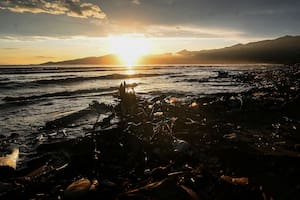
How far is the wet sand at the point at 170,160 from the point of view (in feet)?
16.4

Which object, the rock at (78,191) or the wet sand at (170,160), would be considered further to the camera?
the wet sand at (170,160)

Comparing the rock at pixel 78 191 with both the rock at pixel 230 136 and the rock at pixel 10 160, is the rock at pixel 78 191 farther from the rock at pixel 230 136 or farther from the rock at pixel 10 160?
the rock at pixel 230 136

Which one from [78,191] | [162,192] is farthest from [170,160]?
[78,191]

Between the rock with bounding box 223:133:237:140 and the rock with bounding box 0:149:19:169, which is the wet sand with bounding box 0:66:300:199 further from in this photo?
the rock with bounding box 0:149:19:169

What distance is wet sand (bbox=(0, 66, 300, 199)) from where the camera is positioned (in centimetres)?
501

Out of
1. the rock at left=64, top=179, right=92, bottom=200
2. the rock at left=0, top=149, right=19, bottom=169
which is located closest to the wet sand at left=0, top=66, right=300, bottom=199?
the rock at left=64, top=179, right=92, bottom=200

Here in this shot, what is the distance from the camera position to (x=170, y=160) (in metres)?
7.11

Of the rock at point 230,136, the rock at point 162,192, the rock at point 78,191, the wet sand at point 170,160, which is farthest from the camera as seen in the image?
the rock at point 230,136

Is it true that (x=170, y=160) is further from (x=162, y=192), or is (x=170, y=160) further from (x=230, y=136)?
(x=230, y=136)

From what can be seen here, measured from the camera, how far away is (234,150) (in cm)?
747

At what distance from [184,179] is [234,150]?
2775 millimetres

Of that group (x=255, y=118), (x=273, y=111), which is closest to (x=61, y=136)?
(x=255, y=118)

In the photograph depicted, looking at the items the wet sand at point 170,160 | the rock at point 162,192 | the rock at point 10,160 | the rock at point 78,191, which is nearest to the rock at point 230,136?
the wet sand at point 170,160

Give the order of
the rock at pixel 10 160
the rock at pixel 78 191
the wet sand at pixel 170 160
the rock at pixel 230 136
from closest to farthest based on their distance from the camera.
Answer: the rock at pixel 78 191 < the wet sand at pixel 170 160 < the rock at pixel 10 160 < the rock at pixel 230 136
